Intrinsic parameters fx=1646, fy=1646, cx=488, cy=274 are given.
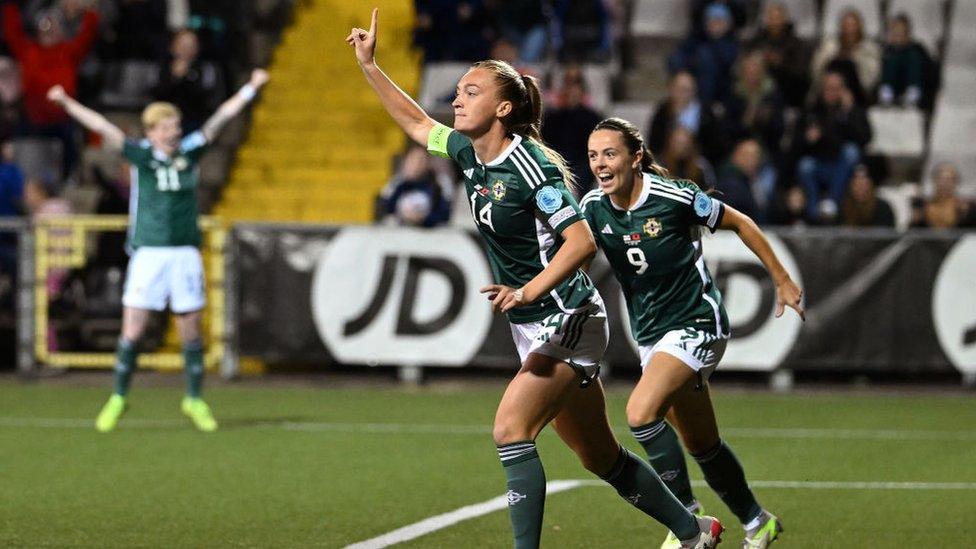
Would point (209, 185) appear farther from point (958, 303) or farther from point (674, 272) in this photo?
A: point (674, 272)

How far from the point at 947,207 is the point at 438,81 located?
6611mm

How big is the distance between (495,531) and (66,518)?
2166 millimetres

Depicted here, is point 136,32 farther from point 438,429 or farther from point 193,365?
point 438,429

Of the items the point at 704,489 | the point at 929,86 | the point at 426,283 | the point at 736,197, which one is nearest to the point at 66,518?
the point at 704,489

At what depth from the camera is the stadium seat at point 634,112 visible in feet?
63.4

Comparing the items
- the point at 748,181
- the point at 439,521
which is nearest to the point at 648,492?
the point at 439,521

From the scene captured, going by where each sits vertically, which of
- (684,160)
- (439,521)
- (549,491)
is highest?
(684,160)

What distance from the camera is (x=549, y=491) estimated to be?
30.3ft

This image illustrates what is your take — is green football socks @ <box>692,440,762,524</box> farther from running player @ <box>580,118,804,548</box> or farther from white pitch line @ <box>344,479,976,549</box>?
white pitch line @ <box>344,479,976,549</box>

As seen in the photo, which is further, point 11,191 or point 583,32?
point 583,32

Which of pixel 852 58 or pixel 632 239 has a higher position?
pixel 852 58

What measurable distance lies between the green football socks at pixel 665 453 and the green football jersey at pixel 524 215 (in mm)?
905

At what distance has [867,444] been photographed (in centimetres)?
1164

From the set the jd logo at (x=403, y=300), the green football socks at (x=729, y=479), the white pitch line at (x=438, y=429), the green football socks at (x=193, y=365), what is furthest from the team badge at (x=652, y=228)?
the jd logo at (x=403, y=300)
